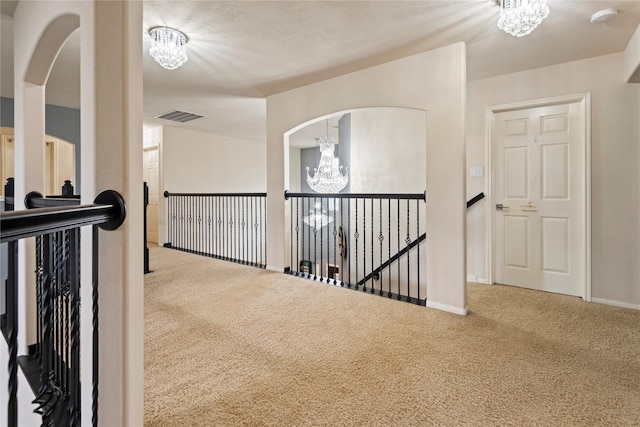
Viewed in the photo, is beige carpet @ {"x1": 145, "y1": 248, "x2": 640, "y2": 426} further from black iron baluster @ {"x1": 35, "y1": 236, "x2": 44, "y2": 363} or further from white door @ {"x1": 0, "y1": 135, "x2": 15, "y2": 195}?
white door @ {"x1": 0, "y1": 135, "x2": 15, "y2": 195}

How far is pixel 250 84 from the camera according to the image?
12.3 feet

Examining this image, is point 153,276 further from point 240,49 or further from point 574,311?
point 574,311

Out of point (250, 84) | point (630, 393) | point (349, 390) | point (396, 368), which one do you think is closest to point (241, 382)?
point (349, 390)

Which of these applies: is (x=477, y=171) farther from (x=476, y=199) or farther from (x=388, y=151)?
(x=388, y=151)

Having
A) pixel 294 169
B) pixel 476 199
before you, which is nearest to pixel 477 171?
pixel 476 199

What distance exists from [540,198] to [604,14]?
1727mm

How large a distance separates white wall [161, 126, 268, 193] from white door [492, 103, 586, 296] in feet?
18.2

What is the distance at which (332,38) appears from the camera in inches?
103

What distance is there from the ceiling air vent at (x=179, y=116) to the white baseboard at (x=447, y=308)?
15.1 feet

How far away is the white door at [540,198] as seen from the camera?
3.17 meters

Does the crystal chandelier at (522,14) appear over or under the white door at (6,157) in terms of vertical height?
over

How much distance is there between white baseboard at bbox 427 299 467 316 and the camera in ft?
8.60

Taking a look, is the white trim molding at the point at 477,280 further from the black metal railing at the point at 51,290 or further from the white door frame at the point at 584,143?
the black metal railing at the point at 51,290

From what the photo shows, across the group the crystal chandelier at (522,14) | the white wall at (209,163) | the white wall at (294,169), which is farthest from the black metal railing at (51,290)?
the white wall at (294,169)
